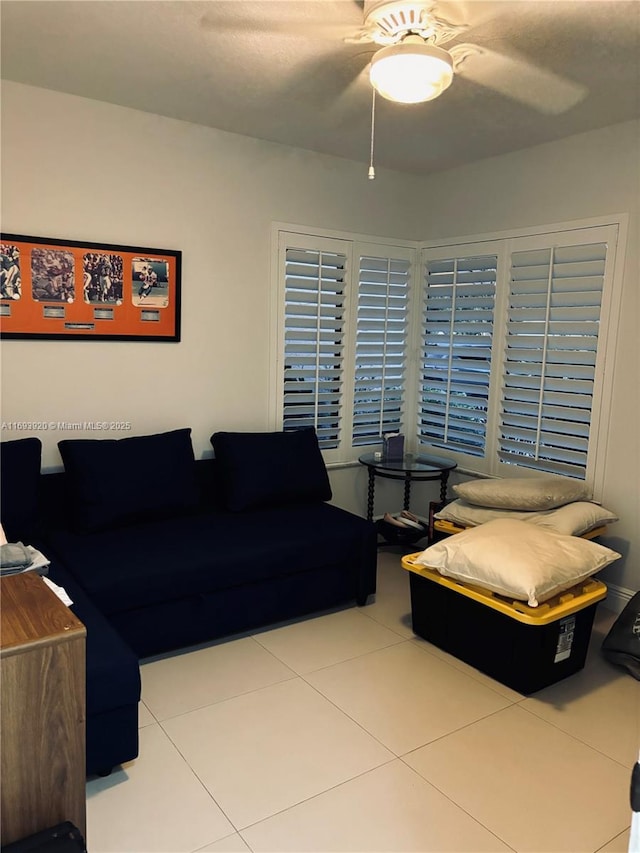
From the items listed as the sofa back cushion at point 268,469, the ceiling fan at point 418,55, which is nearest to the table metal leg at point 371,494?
the sofa back cushion at point 268,469

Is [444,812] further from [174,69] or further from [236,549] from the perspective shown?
[174,69]

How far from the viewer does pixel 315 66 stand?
2.60 metres

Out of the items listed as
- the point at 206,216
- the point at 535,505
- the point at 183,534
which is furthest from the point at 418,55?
the point at 183,534

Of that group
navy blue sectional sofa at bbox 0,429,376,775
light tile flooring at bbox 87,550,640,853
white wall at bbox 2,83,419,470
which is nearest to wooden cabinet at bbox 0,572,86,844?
light tile flooring at bbox 87,550,640,853

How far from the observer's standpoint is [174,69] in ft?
8.84

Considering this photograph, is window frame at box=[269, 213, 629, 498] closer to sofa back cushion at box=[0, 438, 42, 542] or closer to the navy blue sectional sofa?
the navy blue sectional sofa

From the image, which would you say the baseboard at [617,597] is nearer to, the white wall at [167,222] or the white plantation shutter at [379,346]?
the white plantation shutter at [379,346]

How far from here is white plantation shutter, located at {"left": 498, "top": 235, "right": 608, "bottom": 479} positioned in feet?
11.4

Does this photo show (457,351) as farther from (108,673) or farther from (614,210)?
(108,673)

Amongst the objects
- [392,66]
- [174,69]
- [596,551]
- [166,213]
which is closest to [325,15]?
[392,66]

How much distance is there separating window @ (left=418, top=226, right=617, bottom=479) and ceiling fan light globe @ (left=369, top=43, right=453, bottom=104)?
1.60 metres

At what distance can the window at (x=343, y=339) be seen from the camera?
3955 millimetres

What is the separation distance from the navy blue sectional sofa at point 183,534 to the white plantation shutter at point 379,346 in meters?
0.83

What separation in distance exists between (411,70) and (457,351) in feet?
7.48
